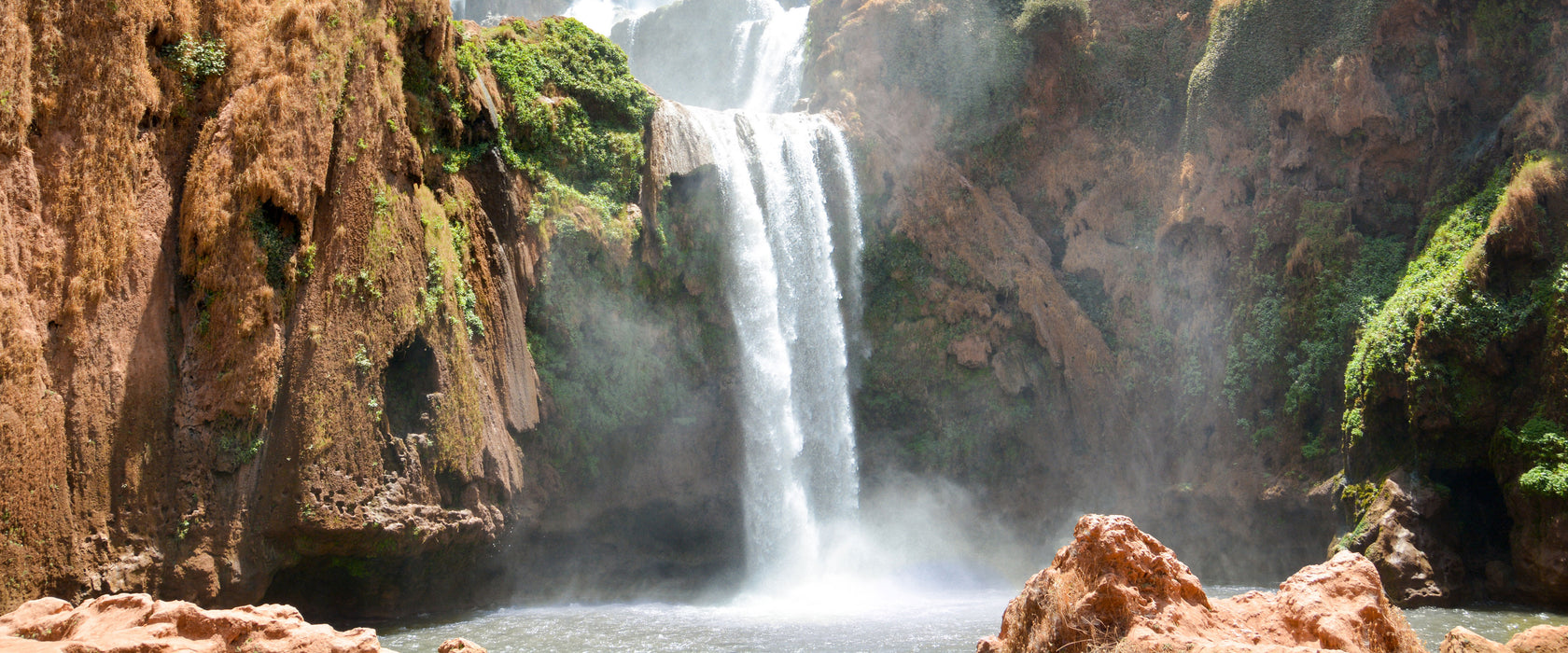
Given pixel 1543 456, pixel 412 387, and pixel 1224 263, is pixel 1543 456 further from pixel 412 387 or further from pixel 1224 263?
pixel 412 387

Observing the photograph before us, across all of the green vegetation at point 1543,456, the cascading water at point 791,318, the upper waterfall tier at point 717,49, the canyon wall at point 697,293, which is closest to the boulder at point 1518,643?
the green vegetation at point 1543,456

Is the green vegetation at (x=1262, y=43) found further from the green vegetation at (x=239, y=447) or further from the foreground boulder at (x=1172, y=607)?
the green vegetation at (x=239, y=447)

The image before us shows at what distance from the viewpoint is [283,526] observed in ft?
43.6

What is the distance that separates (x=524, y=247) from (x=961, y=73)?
596 inches

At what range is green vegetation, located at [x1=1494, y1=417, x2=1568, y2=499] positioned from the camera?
1625cm

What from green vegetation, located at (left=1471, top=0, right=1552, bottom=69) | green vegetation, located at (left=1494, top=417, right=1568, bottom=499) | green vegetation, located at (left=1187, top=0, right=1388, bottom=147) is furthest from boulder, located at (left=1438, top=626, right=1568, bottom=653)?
green vegetation, located at (left=1187, top=0, right=1388, bottom=147)

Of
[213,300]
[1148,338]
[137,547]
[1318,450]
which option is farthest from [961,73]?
[137,547]

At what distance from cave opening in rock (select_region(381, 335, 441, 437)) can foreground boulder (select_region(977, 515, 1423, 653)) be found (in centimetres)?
1083

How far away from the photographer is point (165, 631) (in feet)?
26.3

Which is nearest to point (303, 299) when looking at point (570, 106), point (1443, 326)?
point (570, 106)

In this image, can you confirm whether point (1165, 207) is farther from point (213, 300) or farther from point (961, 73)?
point (213, 300)

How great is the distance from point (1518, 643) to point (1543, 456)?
1038 cm

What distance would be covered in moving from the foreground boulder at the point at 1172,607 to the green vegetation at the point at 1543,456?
11.0 m

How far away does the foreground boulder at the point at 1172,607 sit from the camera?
7715 millimetres
